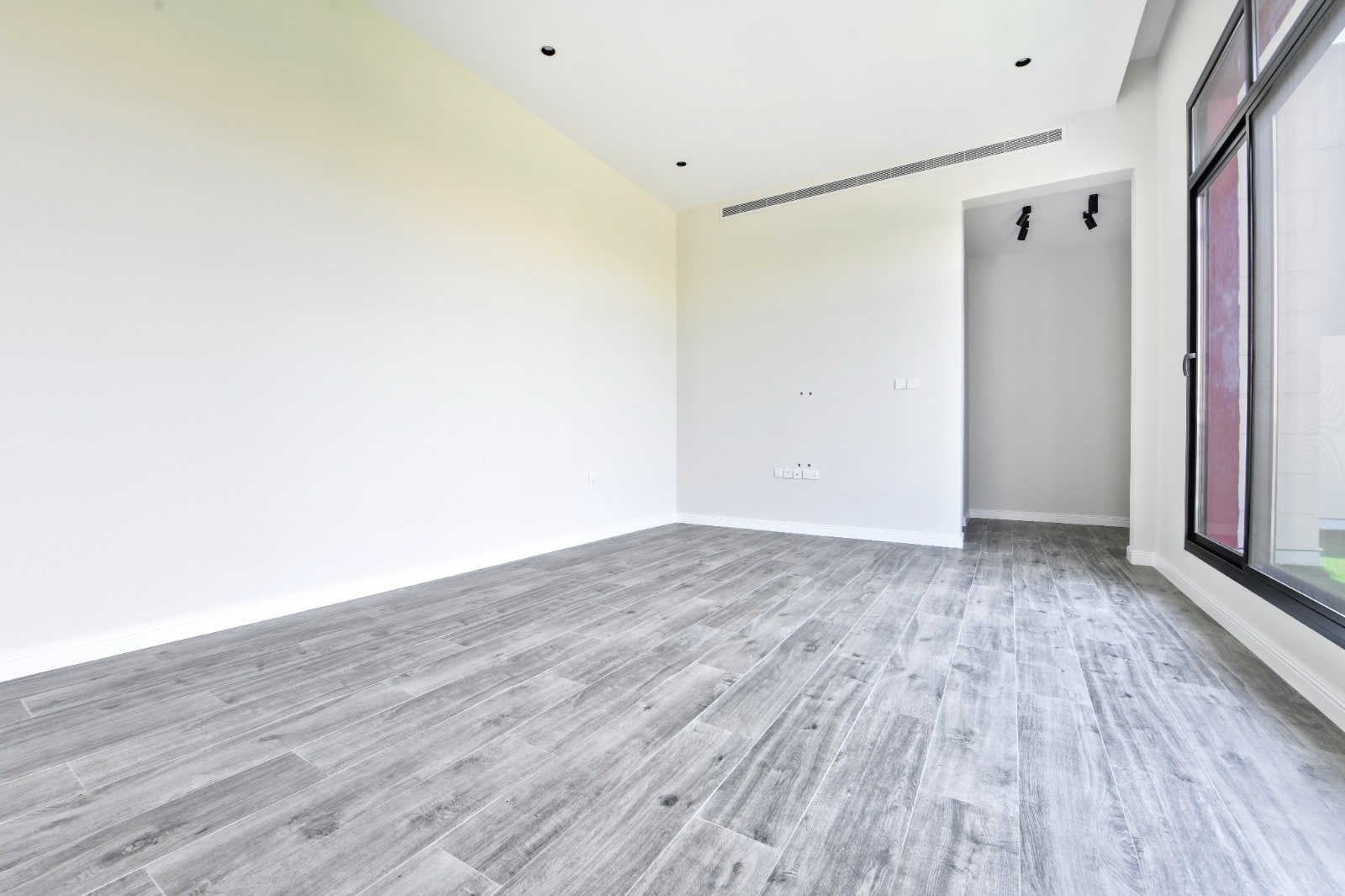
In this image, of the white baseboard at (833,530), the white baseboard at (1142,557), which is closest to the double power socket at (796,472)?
the white baseboard at (833,530)

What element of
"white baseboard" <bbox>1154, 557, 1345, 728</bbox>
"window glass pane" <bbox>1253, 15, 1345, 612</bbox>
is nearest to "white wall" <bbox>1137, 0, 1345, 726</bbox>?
"white baseboard" <bbox>1154, 557, 1345, 728</bbox>

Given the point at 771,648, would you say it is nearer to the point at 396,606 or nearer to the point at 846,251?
the point at 396,606

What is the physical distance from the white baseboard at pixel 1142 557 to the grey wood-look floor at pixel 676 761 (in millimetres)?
1304

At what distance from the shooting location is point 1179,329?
3234mm

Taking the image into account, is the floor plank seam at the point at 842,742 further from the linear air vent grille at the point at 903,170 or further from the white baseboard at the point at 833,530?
the linear air vent grille at the point at 903,170

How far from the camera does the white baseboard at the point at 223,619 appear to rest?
2.07m

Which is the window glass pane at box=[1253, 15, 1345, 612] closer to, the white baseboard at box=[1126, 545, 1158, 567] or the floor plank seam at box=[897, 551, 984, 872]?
the floor plank seam at box=[897, 551, 984, 872]

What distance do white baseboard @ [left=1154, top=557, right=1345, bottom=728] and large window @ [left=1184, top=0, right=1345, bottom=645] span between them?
0.17 m

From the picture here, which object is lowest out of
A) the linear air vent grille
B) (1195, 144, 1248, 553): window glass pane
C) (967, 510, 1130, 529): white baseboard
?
(967, 510, 1130, 529): white baseboard

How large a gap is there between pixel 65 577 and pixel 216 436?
2.30ft

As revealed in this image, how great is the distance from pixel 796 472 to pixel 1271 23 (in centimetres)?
364

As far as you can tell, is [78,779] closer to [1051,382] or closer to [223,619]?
[223,619]

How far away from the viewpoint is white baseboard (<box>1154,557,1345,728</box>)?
1.67 metres

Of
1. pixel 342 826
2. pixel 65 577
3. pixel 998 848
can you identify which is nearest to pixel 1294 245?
pixel 998 848
